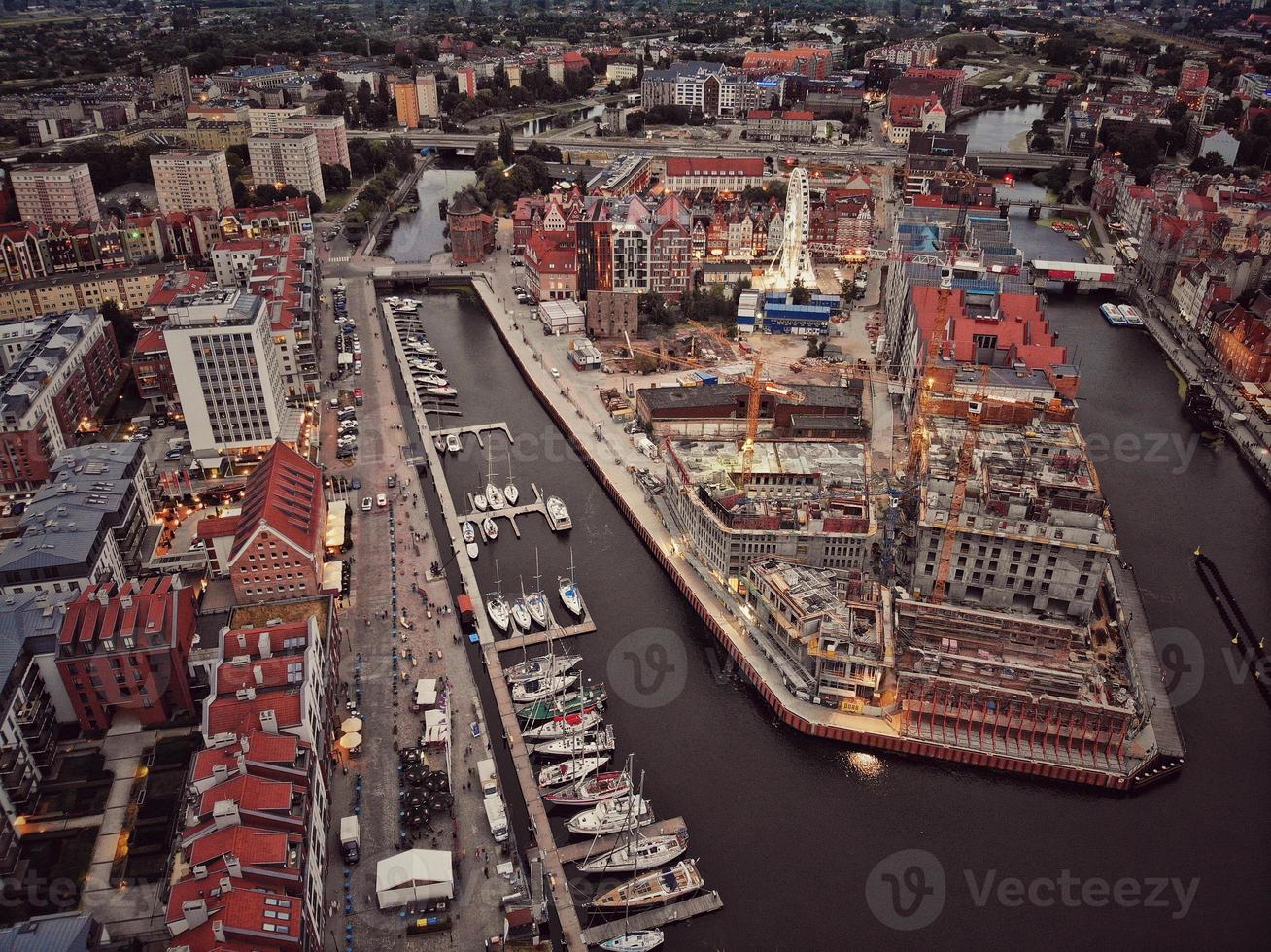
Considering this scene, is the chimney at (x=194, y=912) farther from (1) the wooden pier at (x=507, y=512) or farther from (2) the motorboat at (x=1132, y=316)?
(2) the motorboat at (x=1132, y=316)

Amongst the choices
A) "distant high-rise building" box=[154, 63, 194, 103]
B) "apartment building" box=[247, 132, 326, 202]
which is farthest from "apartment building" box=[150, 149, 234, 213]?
"distant high-rise building" box=[154, 63, 194, 103]

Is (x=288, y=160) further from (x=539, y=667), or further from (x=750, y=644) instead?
(x=750, y=644)

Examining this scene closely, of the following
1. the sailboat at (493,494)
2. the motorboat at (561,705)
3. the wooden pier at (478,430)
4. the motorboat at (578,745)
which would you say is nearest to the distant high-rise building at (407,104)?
the wooden pier at (478,430)

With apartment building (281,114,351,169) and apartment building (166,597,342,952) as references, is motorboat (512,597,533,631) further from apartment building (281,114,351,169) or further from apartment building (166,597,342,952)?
apartment building (281,114,351,169)

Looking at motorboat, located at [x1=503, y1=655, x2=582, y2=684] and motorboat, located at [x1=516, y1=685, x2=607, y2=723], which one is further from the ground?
motorboat, located at [x1=503, y1=655, x2=582, y2=684]

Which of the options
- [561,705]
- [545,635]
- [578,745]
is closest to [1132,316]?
[545,635]
